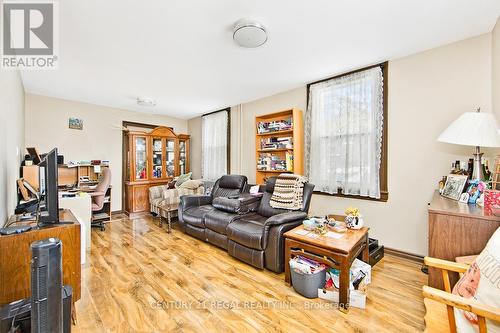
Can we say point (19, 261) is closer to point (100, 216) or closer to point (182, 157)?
Result: point (100, 216)

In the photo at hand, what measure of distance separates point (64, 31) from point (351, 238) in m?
3.24

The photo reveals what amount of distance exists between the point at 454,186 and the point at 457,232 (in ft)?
2.47

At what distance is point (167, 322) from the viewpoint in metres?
1.63

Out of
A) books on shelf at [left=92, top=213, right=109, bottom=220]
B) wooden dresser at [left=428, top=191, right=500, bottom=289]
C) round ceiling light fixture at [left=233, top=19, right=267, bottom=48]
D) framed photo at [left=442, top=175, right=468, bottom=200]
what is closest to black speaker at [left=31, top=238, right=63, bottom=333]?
round ceiling light fixture at [left=233, top=19, right=267, bottom=48]

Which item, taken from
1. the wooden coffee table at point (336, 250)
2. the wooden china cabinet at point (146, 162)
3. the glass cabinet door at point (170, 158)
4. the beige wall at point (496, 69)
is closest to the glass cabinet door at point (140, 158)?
the wooden china cabinet at point (146, 162)

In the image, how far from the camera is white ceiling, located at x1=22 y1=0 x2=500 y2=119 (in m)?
1.74

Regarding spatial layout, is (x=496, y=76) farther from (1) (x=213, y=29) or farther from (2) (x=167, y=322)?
(2) (x=167, y=322)

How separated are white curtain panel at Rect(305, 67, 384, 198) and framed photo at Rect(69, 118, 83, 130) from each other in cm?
439

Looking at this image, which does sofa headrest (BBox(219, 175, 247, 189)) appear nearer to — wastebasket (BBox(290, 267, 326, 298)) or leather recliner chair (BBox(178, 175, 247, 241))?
leather recliner chair (BBox(178, 175, 247, 241))

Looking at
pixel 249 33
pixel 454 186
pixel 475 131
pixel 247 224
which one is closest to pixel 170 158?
pixel 247 224

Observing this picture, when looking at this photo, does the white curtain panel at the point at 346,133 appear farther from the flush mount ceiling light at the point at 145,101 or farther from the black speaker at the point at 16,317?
the black speaker at the point at 16,317

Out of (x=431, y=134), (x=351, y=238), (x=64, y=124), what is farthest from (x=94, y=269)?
(x=431, y=134)

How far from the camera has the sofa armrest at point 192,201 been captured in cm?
363

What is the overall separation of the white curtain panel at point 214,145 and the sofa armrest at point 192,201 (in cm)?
112
